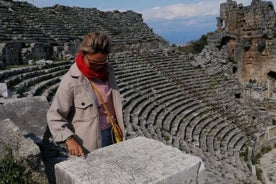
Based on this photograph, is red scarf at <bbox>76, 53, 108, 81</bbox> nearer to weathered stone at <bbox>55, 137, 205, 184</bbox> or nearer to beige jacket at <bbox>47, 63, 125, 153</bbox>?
beige jacket at <bbox>47, 63, 125, 153</bbox>

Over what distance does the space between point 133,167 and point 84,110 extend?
862mm

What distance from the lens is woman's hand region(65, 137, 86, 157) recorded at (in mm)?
2699

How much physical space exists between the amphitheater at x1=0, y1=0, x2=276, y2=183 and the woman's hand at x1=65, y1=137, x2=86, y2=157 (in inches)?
158

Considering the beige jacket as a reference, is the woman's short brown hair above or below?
above

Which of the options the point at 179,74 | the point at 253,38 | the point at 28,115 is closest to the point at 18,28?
the point at 179,74

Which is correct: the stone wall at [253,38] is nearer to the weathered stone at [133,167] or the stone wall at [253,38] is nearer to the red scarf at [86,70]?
the red scarf at [86,70]

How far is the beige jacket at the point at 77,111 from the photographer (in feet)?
9.48

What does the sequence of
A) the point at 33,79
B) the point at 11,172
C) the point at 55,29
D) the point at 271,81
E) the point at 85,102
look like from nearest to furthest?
the point at 11,172, the point at 85,102, the point at 33,79, the point at 55,29, the point at 271,81

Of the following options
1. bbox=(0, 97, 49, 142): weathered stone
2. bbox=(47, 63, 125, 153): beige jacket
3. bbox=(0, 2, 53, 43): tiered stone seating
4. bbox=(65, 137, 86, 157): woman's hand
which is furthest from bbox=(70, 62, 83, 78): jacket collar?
bbox=(0, 2, 53, 43): tiered stone seating

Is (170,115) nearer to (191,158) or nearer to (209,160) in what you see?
(209,160)

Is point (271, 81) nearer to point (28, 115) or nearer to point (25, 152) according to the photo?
point (28, 115)

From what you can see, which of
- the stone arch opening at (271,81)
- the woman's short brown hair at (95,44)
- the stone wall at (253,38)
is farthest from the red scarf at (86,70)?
the stone arch opening at (271,81)

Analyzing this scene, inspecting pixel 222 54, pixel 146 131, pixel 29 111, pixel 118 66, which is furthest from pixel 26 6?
pixel 29 111

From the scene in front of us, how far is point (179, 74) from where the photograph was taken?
16625mm
